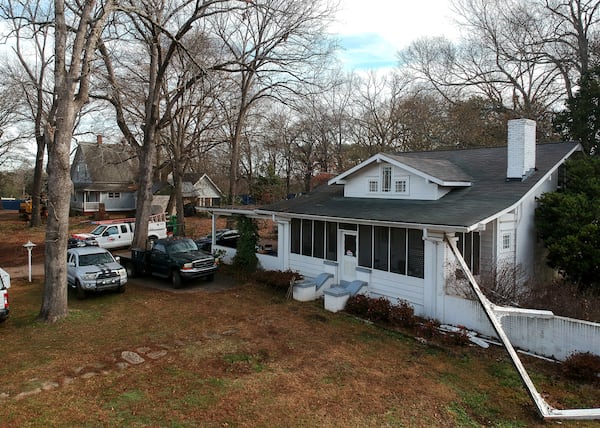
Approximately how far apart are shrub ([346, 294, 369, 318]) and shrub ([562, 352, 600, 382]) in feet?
16.6

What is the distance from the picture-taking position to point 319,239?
15242 mm

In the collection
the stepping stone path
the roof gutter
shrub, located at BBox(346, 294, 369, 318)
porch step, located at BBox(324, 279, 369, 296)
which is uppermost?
the roof gutter

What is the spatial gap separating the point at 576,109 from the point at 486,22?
13.0 meters

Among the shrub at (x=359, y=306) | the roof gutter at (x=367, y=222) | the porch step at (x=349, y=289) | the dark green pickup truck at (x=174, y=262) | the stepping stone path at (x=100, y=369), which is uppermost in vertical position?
the roof gutter at (x=367, y=222)

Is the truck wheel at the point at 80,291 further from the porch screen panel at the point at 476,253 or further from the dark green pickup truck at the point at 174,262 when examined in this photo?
the porch screen panel at the point at 476,253

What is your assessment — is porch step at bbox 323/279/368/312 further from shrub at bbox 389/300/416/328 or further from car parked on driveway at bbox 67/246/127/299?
car parked on driveway at bbox 67/246/127/299

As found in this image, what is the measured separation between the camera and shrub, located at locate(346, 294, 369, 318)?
12.0 metres

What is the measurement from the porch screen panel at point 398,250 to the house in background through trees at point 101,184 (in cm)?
3355

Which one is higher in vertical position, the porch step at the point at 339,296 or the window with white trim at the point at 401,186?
the window with white trim at the point at 401,186

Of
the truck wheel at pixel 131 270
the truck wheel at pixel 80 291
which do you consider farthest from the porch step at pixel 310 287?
the truck wheel at pixel 131 270

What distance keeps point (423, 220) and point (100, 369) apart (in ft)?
28.1

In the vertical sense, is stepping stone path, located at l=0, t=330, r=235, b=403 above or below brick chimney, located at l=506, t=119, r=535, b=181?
below

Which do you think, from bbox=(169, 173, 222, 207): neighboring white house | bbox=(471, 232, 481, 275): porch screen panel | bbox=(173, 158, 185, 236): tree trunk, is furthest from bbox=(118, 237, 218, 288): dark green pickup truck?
bbox=(169, 173, 222, 207): neighboring white house

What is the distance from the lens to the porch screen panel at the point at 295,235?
16156 millimetres
